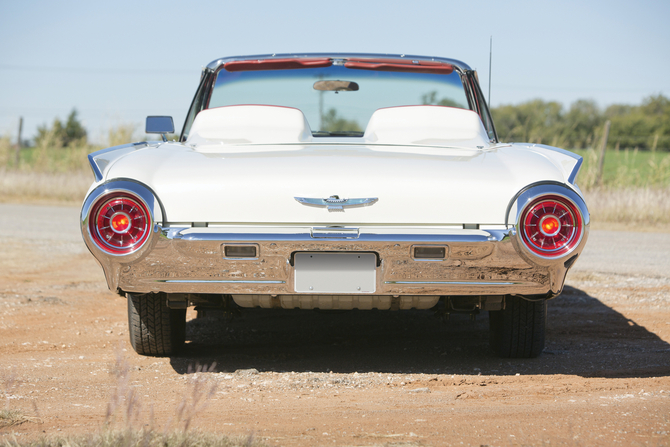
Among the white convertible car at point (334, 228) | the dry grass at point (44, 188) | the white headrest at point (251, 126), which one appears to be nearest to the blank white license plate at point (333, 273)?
the white convertible car at point (334, 228)

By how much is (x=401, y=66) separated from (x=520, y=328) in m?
2.02

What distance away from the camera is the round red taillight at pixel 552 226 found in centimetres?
278

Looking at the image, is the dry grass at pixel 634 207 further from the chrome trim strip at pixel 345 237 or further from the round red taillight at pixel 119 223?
the round red taillight at pixel 119 223

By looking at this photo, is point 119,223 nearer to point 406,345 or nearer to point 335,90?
point 406,345

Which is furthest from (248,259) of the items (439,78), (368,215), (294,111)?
(439,78)

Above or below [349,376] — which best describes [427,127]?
above

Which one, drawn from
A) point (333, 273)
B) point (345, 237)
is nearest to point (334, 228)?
point (345, 237)

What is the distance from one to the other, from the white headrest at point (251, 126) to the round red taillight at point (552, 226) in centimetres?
147

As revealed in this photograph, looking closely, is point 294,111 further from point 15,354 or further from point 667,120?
point 667,120

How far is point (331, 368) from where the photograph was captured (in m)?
3.48

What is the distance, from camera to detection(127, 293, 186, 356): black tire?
11.1 ft

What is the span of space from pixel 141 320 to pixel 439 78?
270 centimetres

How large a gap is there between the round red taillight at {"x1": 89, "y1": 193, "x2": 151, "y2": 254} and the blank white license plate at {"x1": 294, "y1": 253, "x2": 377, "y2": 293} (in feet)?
2.34

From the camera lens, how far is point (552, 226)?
2.79 meters
